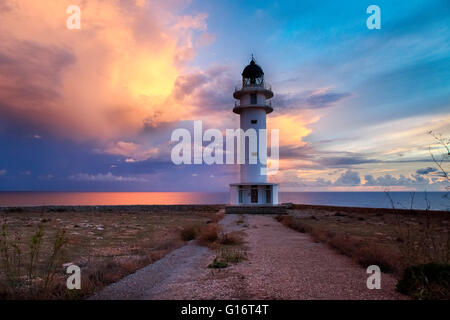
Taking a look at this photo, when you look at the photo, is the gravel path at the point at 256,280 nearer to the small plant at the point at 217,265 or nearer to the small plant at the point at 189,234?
the small plant at the point at 217,265

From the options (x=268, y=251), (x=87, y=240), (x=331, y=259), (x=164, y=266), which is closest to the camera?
(x=164, y=266)

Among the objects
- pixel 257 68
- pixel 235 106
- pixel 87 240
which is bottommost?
pixel 87 240

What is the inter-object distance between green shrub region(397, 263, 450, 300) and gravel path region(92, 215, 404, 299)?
0.83 feet

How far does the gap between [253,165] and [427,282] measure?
75.9 feet

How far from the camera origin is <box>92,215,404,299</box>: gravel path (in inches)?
189

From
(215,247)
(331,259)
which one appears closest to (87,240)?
(215,247)

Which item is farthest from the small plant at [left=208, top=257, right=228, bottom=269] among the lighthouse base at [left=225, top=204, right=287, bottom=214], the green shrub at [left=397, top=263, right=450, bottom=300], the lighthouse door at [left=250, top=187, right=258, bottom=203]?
the lighthouse door at [left=250, top=187, right=258, bottom=203]

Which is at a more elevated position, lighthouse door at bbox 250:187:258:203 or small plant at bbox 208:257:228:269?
lighthouse door at bbox 250:187:258:203

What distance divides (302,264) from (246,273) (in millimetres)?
1706

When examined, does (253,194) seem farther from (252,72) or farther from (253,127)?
(252,72)

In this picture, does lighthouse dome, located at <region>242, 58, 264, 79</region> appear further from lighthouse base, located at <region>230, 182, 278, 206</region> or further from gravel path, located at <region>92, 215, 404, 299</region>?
gravel path, located at <region>92, 215, 404, 299</region>

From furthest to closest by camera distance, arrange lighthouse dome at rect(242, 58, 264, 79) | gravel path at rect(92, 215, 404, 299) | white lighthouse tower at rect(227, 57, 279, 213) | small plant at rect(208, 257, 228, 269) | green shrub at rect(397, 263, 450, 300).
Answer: lighthouse dome at rect(242, 58, 264, 79) → white lighthouse tower at rect(227, 57, 279, 213) → small plant at rect(208, 257, 228, 269) → gravel path at rect(92, 215, 404, 299) → green shrub at rect(397, 263, 450, 300)
